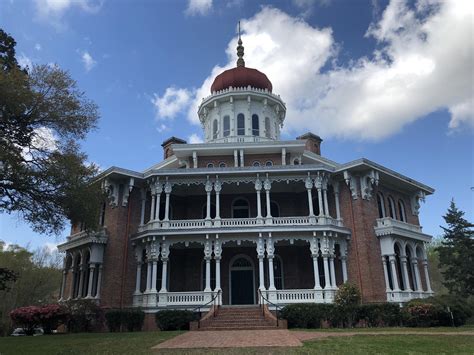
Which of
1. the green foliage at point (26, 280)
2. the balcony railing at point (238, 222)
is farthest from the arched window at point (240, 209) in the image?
the green foliage at point (26, 280)

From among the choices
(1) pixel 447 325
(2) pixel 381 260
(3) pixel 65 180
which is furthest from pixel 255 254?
(3) pixel 65 180

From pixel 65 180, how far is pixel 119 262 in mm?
10010

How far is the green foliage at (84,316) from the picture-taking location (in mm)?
20328

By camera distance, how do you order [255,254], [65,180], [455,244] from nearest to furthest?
[65,180]
[255,254]
[455,244]

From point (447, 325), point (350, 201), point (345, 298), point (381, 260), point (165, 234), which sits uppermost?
point (350, 201)

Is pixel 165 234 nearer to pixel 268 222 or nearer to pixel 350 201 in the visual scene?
pixel 268 222

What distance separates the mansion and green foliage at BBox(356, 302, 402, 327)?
2.31 meters

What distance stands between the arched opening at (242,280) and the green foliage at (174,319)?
4751mm

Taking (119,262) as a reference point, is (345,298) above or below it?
below

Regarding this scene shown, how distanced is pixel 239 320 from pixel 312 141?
18.7 m

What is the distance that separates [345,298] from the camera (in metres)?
19.9

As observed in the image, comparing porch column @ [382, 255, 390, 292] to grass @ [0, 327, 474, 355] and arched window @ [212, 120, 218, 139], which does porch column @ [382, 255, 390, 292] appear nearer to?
grass @ [0, 327, 474, 355]

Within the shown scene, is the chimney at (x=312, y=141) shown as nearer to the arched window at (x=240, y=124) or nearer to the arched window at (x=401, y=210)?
the arched window at (x=240, y=124)

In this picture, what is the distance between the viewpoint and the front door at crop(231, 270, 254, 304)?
24359 mm
